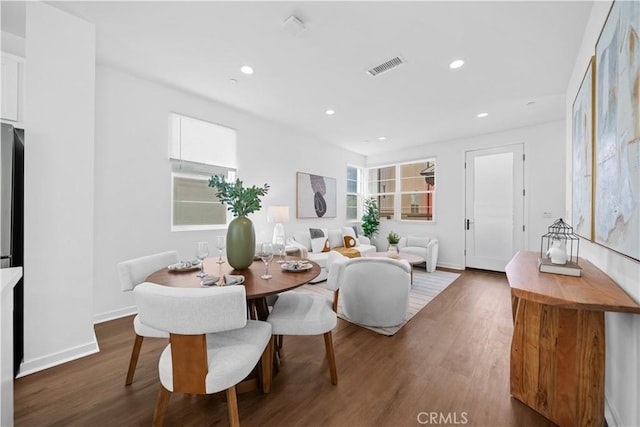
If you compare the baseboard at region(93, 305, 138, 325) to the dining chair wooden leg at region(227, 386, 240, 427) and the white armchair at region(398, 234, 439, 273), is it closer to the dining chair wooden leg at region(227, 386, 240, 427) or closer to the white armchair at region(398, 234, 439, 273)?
the dining chair wooden leg at region(227, 386, 240, 427)

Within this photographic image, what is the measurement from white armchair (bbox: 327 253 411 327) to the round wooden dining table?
810mm

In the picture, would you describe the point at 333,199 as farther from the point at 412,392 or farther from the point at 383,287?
the point at 412,392

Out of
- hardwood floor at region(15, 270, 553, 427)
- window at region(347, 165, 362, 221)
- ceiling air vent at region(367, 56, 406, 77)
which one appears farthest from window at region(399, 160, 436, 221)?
hardwood floor at region(15, 270, 553, 427)

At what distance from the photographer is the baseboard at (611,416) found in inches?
49.2

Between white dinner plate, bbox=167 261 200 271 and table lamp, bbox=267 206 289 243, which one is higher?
table lamp, bbox=267 206 289 243

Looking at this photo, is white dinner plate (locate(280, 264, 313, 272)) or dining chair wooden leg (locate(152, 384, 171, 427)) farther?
white dinner plate (locate(280, 264, 313, 272))

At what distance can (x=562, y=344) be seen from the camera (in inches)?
52.2

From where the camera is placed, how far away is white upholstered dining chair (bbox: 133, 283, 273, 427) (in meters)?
1.02

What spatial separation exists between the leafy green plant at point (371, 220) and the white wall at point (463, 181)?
24cm

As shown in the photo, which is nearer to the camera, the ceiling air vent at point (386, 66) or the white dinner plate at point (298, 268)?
the white dinner plate at point (298, 268)

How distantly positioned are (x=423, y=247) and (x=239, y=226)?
179 inches

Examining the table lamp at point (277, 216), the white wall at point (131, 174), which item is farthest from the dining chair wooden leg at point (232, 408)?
the table lamp at point (277, 216)

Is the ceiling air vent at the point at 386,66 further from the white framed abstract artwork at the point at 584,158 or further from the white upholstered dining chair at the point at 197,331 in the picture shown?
the white upholstered dining chair at the point at 197,331

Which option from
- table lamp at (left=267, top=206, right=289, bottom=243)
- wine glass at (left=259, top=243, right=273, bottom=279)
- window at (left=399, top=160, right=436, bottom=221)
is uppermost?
window at (left=399, top=160, right=436, bottom=221)
